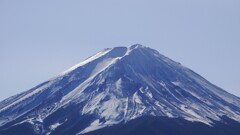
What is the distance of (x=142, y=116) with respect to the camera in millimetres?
191125

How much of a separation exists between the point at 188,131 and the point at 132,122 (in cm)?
1929

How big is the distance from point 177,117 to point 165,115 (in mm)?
4349

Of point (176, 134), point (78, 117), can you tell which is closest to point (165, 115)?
point (176, 134)

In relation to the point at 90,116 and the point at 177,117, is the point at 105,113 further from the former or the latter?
the point at 177,117

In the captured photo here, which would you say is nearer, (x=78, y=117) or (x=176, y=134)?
(x=176, y=134)

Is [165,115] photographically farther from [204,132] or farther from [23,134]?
[23,134]

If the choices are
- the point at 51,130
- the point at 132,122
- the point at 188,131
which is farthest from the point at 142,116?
the point at 51,130

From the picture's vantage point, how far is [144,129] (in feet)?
590

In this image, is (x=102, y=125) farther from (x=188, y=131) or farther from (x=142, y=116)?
(x=188, y=131)

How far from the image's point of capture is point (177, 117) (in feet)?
637

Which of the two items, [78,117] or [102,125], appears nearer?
[102,125]

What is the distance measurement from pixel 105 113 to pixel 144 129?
73.1 ft

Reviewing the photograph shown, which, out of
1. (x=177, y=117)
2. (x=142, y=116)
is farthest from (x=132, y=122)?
(x=177, y=117)

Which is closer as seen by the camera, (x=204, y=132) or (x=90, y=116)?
(x=204, y=132)
